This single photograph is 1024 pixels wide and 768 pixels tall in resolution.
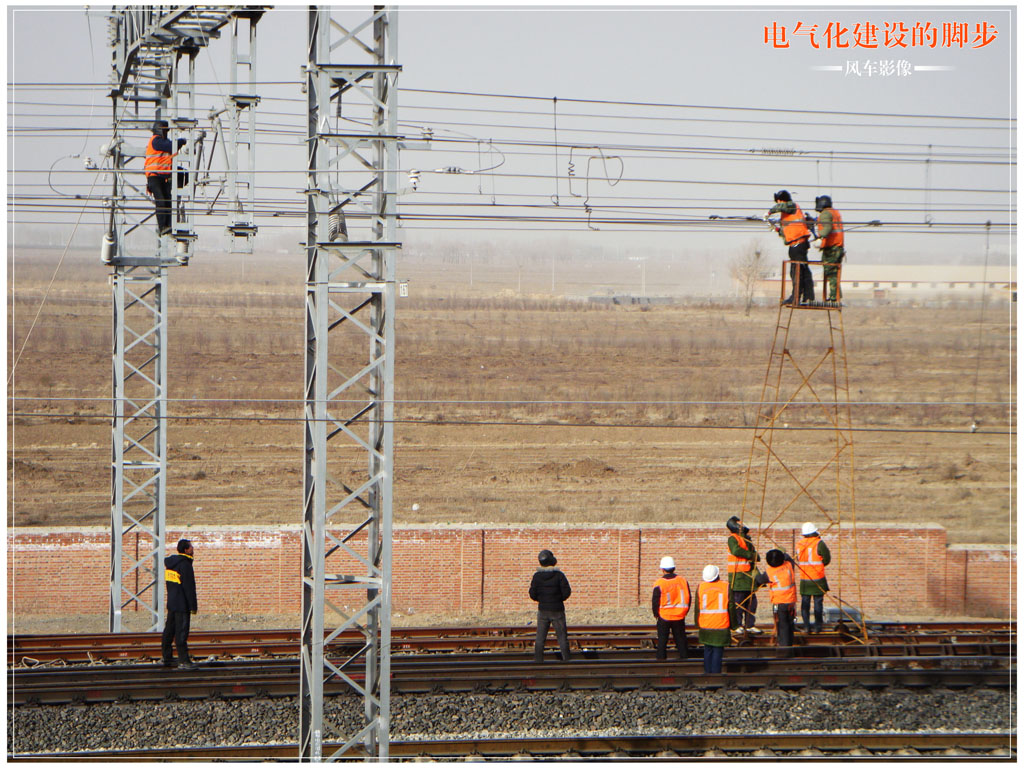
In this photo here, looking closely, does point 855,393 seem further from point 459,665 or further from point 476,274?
point 476,274

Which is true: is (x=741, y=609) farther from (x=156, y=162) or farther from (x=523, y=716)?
(x=156, y=162)

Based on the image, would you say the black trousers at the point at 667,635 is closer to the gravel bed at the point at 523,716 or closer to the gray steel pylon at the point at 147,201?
the gravel bed at the point at 523,716

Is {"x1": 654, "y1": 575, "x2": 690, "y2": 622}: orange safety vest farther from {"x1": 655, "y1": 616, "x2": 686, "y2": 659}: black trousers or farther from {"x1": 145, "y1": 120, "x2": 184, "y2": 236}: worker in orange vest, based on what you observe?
{"x1": 145, "y1": 120, "x2": 184, "y2": 236}: worker in orange vest

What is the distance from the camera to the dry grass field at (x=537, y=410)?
2422cm

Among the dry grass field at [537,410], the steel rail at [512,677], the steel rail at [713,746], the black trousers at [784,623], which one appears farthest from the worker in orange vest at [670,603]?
the dry grass field at [537,410]

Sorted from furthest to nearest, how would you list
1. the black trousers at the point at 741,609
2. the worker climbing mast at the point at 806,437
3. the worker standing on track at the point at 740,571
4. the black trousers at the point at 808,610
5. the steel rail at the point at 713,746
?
the black trousers at the point at 808,610, the black trousers at the point at 741,609, the worker standing on track at the point at 740,571, the worker climbing mast at the point at 806,437, the steel rail at the point at 713,746

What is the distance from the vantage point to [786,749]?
11.0 metres

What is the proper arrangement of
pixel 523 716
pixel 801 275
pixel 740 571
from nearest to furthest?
pixel 523 716
pixel 801 275
pixel 740 571

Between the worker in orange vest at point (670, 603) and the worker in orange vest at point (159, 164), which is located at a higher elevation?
the worker in orange vest at point (159, 164)

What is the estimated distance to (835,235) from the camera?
12.9 metres

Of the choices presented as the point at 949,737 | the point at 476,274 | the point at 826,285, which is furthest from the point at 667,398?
the point at 476,274

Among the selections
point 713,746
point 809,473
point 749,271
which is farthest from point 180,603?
point 749,271

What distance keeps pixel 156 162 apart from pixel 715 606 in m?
8.25

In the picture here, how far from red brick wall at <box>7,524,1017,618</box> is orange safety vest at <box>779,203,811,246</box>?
5.20 metres
